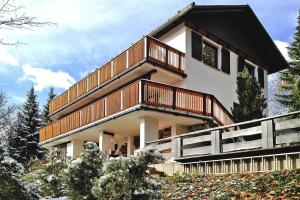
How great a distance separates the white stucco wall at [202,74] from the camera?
85.1 ft

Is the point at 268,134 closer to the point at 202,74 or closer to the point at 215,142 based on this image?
the point at 215,142

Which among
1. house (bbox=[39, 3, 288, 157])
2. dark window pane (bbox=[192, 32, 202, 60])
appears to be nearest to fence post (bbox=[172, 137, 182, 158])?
house (bbox=[39, 3, 288, 157])

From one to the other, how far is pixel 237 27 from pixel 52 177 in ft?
59.5

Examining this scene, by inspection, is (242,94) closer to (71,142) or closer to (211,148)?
(211,148)

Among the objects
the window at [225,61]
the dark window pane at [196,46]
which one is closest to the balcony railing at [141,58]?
the dark window pane at [196,46]

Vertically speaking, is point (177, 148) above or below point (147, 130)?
below

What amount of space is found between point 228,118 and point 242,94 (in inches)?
87.2

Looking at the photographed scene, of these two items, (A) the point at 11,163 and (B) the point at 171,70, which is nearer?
(A) the point at 11,163

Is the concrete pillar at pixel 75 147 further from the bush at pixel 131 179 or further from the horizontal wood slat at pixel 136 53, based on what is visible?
the bush at pixel 131 179

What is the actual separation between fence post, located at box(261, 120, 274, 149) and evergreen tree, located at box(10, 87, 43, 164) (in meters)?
41.2

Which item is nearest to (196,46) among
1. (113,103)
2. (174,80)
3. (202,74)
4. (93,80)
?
(202,74)

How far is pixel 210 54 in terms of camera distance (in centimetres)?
2825

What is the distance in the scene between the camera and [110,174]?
32.8 ft

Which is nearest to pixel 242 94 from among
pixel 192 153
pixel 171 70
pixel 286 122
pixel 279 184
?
pixel 171 70
